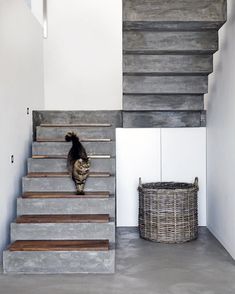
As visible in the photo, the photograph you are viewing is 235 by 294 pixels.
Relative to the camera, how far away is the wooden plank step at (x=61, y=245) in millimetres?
3336

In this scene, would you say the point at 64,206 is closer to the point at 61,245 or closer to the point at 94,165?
the point at 61,245

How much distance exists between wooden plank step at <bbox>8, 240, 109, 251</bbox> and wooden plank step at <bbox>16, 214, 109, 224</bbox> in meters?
0.18

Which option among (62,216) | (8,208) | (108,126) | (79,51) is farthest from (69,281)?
(79,51)

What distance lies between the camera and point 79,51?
5.98 meters

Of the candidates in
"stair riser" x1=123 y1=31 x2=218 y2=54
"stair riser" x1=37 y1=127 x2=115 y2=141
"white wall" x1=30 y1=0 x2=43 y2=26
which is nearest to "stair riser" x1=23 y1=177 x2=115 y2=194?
"stair riser" x1=37 y1=127 x2=115 y2=141

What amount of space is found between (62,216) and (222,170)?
63.8 inches

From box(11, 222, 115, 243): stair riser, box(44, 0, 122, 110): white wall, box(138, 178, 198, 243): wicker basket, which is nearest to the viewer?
box(11, 222, 115, 243): stair riser

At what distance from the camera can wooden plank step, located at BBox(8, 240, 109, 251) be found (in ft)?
10.9

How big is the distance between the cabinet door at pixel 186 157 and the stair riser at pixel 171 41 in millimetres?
1247

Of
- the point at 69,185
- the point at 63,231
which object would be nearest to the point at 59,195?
the point at 69,185

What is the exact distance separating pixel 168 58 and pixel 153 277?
212cm

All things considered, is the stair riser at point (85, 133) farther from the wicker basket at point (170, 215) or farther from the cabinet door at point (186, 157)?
the wicker basket at point (170, 215)

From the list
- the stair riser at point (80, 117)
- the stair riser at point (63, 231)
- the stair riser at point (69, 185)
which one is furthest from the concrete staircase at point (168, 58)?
the stair riser at point (63, 231)

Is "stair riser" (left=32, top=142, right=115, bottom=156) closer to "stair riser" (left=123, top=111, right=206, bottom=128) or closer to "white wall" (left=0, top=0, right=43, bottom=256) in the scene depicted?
"white wall" (left=0, top=0, right=43, bottom=256)
